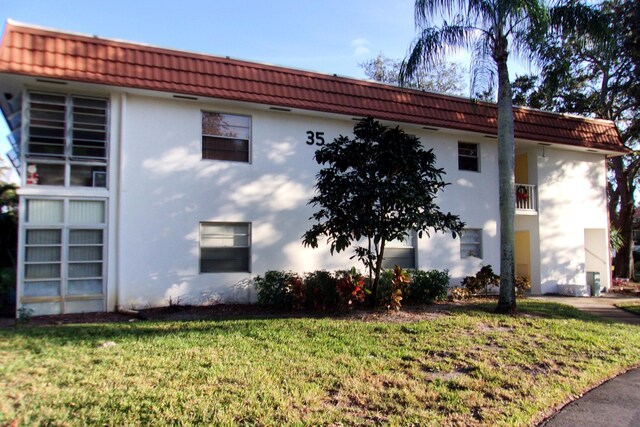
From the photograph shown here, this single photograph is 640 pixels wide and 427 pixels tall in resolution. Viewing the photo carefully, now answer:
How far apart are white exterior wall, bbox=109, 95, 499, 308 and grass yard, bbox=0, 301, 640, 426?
217 cm

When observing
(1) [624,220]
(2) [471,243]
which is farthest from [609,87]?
(2) [471,243]

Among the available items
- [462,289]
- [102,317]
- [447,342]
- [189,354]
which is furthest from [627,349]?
[102,317]

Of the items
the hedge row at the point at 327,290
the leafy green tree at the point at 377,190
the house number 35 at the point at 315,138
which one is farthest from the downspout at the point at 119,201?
the house number 35 at the point at 315,138

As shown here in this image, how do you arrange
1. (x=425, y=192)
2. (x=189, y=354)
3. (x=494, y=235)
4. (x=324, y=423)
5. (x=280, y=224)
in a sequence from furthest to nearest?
(x=494, y=235)
(x=280, y=224)
(x=425, y=192)
(x=189, y=354)
(x=324, y=423)

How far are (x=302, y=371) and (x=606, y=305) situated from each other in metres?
10.8

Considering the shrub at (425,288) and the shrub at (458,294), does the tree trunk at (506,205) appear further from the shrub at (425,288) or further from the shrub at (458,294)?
the shrub at (458,294)

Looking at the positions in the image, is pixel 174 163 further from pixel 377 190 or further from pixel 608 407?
pixel 608 407

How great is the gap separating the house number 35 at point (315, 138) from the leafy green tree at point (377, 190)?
2.52 meters

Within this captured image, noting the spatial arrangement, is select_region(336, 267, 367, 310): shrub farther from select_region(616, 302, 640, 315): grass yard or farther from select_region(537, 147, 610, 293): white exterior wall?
select_region(537, 147, 610, 293): white exterior wall

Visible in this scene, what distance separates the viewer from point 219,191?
35.1ft

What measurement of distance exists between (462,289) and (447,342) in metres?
5.76

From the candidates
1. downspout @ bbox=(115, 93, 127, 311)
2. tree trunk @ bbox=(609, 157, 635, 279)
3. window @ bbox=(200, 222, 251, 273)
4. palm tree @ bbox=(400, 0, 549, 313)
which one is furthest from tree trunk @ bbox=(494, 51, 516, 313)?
tree trunk @ bbox=(609, 157, 635, 279)

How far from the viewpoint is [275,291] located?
1005 centimetres

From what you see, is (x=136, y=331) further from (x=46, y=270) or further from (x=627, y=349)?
(x=627, y=349)
